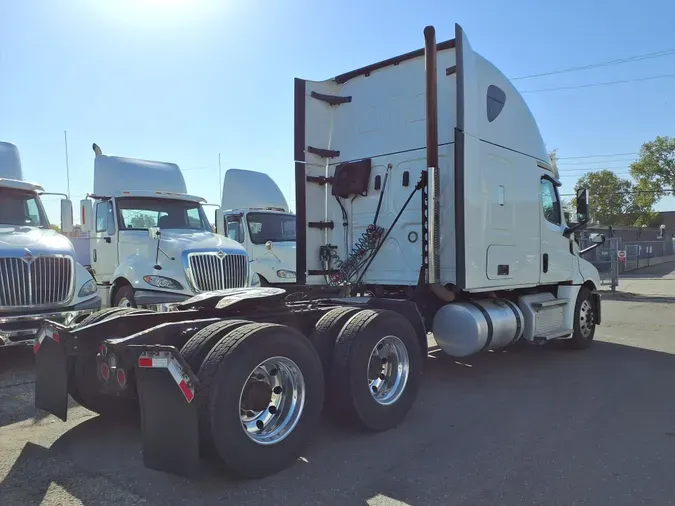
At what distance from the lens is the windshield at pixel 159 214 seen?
31.2 feet

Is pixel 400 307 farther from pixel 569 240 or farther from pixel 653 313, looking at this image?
pixel 653 313

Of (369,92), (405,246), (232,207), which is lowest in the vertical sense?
(405,246)

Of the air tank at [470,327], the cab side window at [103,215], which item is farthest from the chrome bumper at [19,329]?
the air tank at [470,327]

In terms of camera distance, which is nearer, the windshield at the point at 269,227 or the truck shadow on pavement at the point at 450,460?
the truck shadow on pavement at the point at 450,460

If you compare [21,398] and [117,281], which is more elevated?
[117,281]

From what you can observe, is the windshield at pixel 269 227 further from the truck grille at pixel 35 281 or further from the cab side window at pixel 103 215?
the truck grille at pixel 35 281

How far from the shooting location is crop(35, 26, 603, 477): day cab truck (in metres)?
3.46

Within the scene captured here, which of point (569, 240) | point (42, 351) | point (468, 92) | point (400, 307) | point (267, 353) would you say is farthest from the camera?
point (569, 240)

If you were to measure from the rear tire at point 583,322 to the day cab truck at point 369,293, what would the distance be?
0.12 feet

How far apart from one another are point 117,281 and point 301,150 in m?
4.16

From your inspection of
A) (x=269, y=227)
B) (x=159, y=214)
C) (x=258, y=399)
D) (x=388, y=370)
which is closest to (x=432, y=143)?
(x=388, y=370)

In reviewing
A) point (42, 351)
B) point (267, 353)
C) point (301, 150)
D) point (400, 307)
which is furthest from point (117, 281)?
point (267, 353)

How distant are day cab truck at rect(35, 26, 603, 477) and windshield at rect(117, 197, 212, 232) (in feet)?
11.5

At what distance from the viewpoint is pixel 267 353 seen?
12.1 ft
